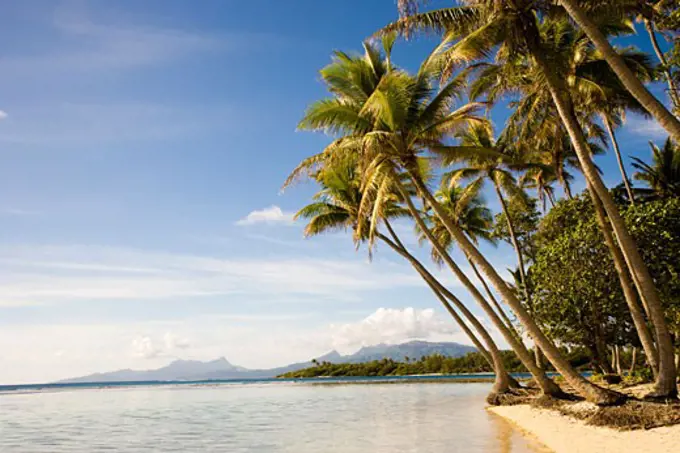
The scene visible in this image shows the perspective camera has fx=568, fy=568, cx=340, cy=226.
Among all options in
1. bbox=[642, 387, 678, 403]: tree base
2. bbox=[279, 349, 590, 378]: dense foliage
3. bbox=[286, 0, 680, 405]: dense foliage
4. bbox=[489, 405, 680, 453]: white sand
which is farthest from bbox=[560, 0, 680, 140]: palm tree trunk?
bbox=[279, 349, 590, 378]: dense foliage

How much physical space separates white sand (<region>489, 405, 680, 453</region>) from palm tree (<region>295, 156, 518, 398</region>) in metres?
5.74

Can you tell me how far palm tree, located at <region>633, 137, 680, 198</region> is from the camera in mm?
22969

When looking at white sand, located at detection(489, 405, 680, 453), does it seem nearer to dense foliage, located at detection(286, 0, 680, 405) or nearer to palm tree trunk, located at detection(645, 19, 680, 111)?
dense foliage, located at detection(286, 0, 680, 405)

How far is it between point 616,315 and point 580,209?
437 centimetres

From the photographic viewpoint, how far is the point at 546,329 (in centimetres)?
1942

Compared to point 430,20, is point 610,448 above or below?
→ below

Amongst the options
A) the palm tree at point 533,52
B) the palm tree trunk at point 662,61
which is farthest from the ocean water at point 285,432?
the palm tree trunk at point 662,61

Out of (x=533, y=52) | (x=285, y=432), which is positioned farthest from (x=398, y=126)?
(x=285, y=432)

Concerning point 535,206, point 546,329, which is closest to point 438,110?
point 546,329

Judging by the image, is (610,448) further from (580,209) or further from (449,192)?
(449,192)

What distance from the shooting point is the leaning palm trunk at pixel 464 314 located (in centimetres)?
1836

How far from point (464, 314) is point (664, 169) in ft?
38.7

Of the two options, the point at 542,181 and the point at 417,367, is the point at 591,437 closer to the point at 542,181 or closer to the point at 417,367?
the point at 542,181

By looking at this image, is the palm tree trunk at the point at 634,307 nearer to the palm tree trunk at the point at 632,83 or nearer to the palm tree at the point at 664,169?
the palm tree trunk at the point at 632,83
